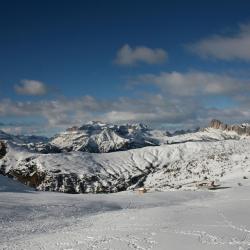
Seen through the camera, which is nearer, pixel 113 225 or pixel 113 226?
pixel 113 226

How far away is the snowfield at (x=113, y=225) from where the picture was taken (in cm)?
3102

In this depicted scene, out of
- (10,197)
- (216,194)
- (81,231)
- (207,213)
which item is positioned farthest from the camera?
(216,194)

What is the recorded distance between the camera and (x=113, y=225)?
3984 cm

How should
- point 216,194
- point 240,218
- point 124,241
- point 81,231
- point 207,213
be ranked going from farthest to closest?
point 216,194, point 207,213, point 240,218, point 81,231, point 124,241

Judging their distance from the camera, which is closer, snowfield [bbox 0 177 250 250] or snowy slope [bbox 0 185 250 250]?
snowy slope [bbox 0 185 250 250]

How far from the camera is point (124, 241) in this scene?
3144 cm

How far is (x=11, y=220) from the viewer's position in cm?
4294

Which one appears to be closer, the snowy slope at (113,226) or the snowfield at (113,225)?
the snowy slope at (113,226)

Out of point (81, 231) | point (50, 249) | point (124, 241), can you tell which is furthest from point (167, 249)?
point (81, 231)

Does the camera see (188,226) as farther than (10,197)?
No

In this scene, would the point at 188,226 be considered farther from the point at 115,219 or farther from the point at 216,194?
the point at 216,194

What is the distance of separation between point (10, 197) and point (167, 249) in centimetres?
3299

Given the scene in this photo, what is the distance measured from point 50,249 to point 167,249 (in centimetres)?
823

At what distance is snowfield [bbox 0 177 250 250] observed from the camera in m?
31.0
